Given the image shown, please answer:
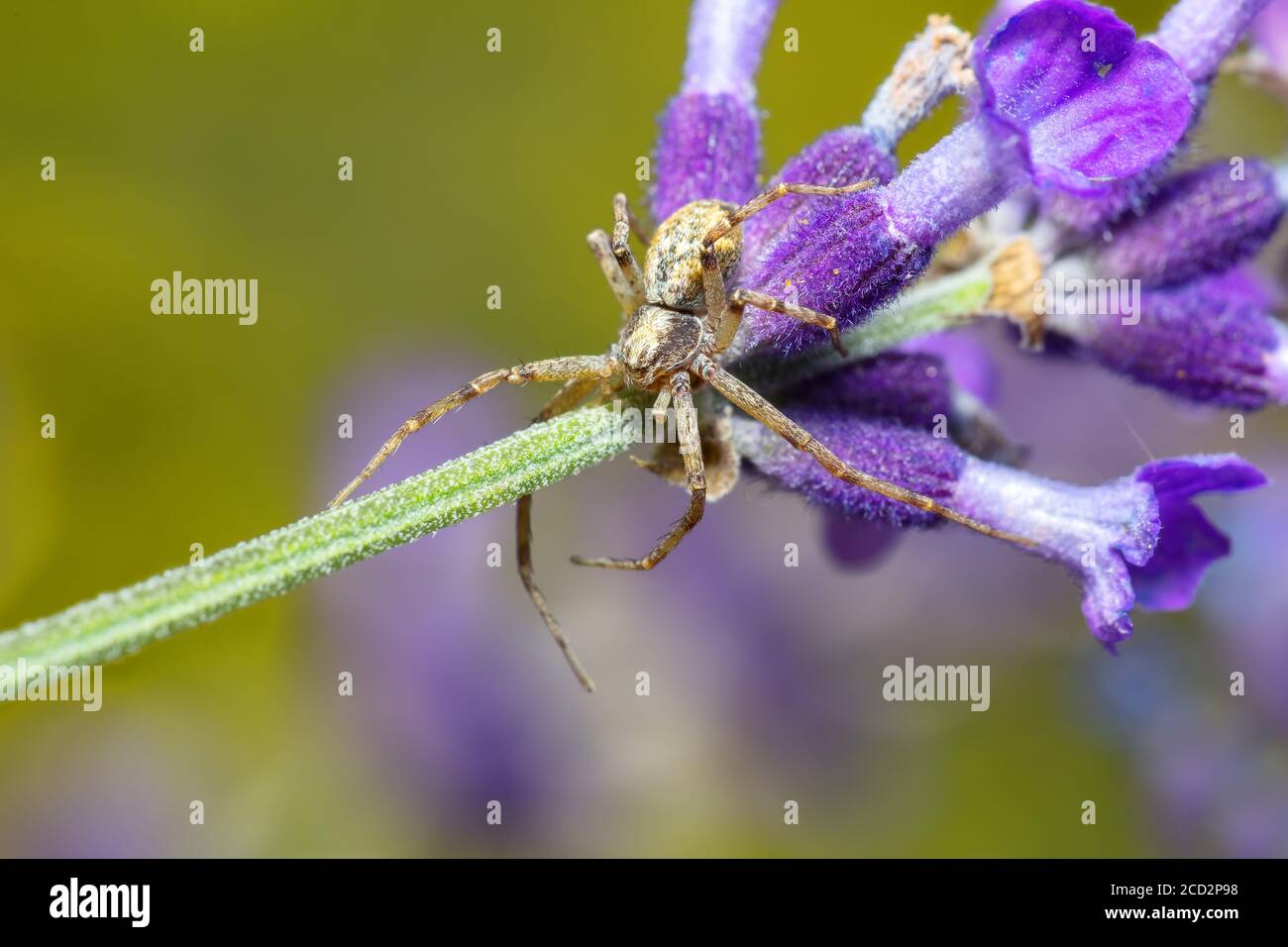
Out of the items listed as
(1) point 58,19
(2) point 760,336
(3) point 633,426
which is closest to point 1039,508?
(2) point 760,336

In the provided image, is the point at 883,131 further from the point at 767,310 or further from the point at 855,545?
the point at 855,545

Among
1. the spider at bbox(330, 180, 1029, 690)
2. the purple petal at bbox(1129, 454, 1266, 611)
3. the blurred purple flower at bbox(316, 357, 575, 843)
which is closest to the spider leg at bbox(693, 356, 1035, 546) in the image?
the spider at bbox(330, 180, 1029, 690)

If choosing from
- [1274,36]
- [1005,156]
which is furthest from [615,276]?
[1274,36]

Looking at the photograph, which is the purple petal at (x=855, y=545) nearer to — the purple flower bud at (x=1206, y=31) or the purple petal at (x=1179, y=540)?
the purple petal at (x=1179, y=540)

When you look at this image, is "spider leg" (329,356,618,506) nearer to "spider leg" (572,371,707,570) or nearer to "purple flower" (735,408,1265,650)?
"spider leg" (572,371,707,570)

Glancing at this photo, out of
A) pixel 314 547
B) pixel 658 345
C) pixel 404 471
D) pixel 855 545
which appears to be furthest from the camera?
pixel 404 471

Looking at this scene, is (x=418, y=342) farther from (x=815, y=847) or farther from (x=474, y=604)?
(x=815, y=847)
